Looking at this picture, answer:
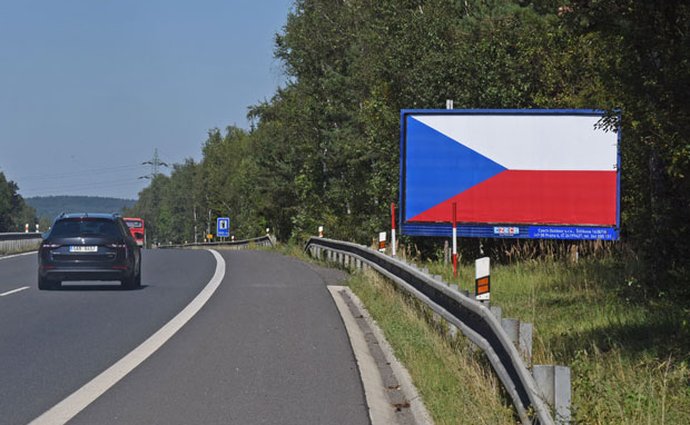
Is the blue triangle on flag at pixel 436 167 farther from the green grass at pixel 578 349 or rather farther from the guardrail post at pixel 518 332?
the guardrail post at pixel 518 332

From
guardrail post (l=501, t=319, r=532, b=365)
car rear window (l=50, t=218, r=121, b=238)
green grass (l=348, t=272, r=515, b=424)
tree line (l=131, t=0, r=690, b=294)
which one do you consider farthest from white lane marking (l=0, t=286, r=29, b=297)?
guardrail post (l=501, t=319, r=532, b=365)

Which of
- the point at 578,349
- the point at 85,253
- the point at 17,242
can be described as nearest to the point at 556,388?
the point at 578,349

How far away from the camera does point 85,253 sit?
1961cm

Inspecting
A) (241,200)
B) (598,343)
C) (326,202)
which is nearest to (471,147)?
(598,343)

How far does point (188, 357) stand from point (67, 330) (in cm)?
301

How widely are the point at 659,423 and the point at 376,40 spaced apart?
32999 millimetres

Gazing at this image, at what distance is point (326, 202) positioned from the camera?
59.3 metres

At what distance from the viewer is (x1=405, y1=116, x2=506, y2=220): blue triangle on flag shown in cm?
2453

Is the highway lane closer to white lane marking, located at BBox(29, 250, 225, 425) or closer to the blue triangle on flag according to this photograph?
white lane marking, located at BBox(29, 250, 225, 425)

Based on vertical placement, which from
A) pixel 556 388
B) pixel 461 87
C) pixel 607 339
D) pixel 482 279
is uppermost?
pixel 461 87

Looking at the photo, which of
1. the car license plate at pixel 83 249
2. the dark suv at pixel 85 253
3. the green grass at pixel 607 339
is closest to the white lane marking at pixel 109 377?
the green grass at pixel 607 339

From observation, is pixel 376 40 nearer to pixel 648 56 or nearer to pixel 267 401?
pixel 648 56

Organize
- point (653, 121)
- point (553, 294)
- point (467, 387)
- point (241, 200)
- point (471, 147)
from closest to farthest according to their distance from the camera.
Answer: point (467, 387)
point (653, 121)
point (553, 294)
point (471, 147)
point (241, 200)

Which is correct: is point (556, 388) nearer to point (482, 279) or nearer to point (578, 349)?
point (482, 279)
